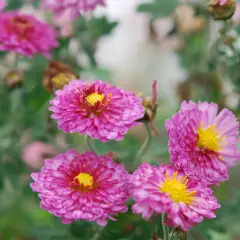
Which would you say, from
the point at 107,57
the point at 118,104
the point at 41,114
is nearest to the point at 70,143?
the point at 41,114

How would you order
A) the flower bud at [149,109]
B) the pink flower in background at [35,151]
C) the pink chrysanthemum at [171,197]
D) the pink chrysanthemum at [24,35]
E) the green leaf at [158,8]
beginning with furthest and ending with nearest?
the pink flower in background at [35,151] < the green leaf at [158,8] < the pink chrysanthemum at [24,35] < the flower bud at [149,109] < the pink chrysanthemum at [171,197]

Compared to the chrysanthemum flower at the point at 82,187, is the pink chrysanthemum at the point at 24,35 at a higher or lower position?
higher

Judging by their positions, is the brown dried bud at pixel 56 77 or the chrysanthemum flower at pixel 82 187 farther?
the brown dried bud at pixel 56 77

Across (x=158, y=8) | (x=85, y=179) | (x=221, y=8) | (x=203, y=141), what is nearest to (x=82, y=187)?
(x=85, y=179)

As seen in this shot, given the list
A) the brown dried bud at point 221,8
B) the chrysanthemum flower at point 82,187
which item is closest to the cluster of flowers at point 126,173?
the chrysanthemum flower at point 82,187

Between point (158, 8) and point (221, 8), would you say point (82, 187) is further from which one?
point (158, 8)

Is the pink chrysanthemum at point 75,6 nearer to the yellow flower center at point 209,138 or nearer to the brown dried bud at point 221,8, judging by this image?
the brown dried bud at point 221,8
